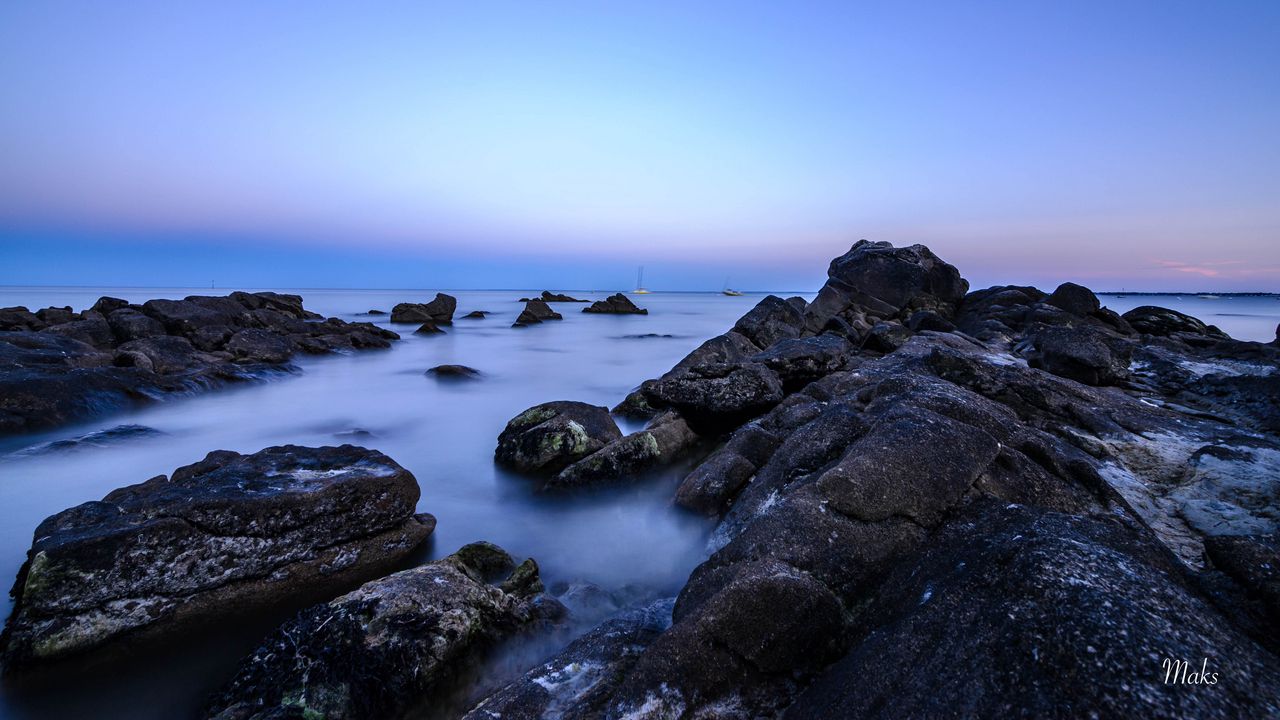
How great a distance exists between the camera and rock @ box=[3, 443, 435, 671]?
4367 millimetres

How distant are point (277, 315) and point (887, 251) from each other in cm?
2940

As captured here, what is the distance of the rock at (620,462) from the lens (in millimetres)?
8164

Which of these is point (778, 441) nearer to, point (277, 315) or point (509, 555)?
point (509, 555)

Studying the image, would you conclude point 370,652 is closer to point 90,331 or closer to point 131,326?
point 90,331

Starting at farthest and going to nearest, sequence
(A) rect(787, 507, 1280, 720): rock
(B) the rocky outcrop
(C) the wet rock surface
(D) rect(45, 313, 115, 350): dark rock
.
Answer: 1. (D) rect(45, 313, 115, 350): dark rock
2. (B) the rocky outcrop
3. (C) the wet rock surface
4. (A) rect(787, 507, 1280, 720): rock

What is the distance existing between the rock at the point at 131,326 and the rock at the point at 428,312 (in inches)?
909

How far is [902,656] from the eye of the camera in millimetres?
2557

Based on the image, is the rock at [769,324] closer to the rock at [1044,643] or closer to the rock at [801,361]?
the rock at [801,361]

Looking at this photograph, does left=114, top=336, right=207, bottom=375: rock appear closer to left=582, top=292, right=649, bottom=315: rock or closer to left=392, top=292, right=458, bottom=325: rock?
left=392, top=292, right=458, bottom=325: rock

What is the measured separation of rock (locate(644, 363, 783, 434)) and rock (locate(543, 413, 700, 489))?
1.31 meters

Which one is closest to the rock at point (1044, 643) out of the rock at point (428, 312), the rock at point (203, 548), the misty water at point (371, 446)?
the misty water at point (371, 446)

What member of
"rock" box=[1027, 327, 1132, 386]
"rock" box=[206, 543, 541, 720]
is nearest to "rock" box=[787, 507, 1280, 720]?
"rock" box=[206, 543, 541, 720]

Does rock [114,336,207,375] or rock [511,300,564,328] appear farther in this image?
rock [511,300,564,328]

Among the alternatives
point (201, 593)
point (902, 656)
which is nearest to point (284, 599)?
point (201, 593)
